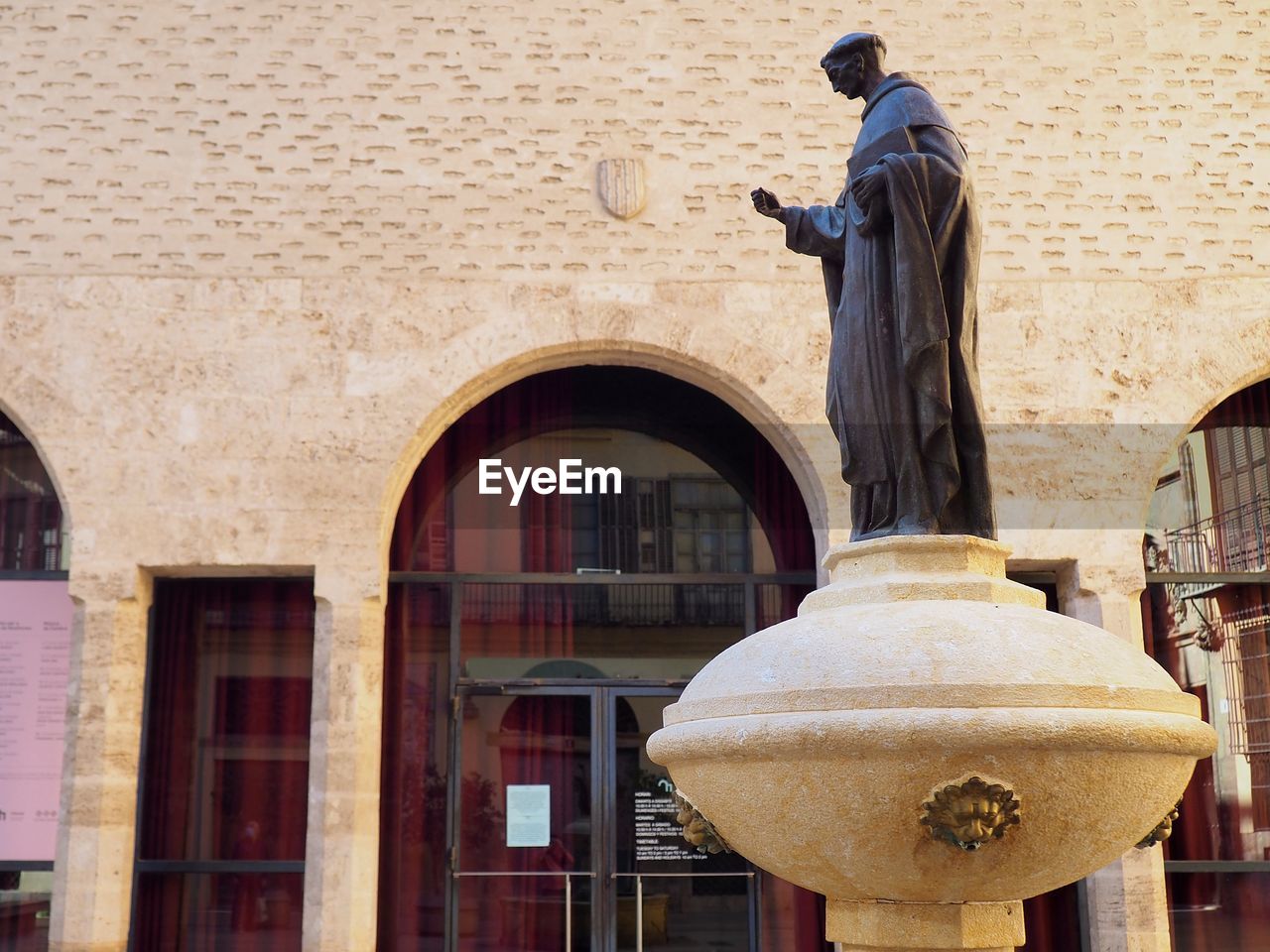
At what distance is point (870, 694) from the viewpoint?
321 centimetres

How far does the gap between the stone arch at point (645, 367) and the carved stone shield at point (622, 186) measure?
865 mm

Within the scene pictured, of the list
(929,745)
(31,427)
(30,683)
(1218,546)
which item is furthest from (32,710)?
(1218,546)

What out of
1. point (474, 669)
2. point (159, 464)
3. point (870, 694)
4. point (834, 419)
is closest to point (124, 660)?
point (159, 464)

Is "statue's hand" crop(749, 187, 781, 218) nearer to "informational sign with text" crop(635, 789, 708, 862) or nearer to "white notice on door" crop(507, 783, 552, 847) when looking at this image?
"informational sign with text" crop(635, 789, 708, 862)

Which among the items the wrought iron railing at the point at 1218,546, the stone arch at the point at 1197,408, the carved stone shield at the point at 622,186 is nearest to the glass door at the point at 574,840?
the carved stone shield at the point at 622,186

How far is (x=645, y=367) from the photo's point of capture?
9.16 meters

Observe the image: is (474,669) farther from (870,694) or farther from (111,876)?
(870,694)

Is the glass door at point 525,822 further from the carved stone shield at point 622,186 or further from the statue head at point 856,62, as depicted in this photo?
the statue head at point 856,62

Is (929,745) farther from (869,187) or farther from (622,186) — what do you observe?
(622,186)

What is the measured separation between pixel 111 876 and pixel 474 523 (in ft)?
10.0

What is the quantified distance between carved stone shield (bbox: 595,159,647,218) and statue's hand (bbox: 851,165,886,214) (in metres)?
5.08

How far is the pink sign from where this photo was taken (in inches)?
350

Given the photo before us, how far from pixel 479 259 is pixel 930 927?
20.4 ft
